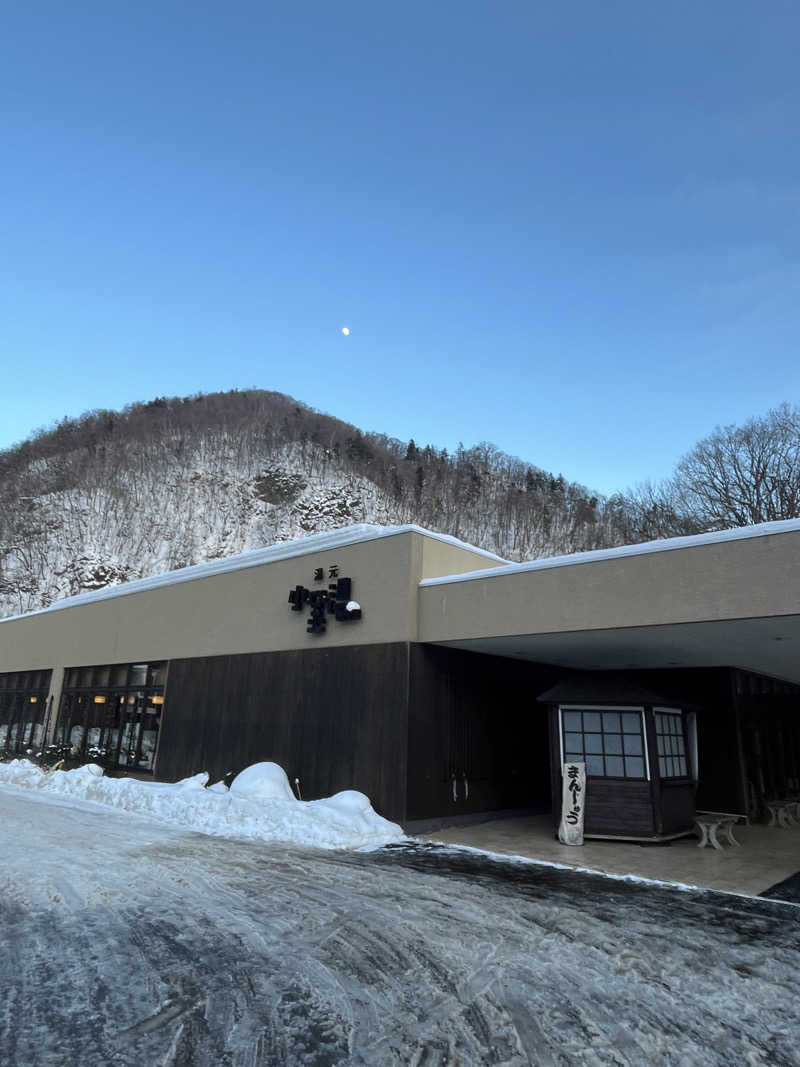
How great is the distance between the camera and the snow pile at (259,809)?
30.4 feet

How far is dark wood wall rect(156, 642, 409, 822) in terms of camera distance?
413 inches

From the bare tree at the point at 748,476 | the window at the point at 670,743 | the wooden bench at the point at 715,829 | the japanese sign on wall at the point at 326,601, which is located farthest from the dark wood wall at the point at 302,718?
the bare tree at the point at 748,476

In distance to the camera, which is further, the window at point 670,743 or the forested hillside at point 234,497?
the forested hillside at point 234,497

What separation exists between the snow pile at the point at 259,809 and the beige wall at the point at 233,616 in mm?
2644

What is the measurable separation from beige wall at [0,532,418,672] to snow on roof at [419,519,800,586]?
1.19 metres

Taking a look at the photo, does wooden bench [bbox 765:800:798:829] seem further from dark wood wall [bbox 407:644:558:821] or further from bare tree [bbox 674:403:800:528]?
bare tree [bbox 674:403:800:528]

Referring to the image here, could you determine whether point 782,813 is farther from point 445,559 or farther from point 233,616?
point 233,616

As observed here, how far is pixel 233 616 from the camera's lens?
14320 mm

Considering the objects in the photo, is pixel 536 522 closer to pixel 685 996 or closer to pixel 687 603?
pixel 687 603

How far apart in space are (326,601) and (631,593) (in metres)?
5.79

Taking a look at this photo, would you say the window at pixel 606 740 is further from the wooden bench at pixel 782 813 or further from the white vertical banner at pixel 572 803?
the wooden bench at pixel 782 813

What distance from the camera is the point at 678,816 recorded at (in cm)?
1023

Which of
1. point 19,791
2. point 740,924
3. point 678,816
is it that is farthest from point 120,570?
point 740,924

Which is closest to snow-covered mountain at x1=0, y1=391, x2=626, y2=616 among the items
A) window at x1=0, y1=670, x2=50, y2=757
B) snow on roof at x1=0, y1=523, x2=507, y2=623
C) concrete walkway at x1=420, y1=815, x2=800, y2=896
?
window at x1=0, y1=670, x2=50, y2=757
